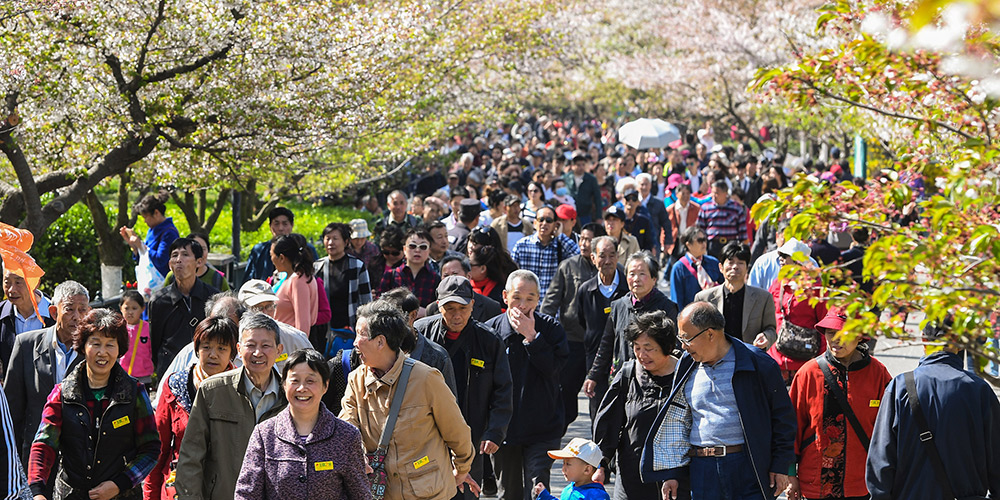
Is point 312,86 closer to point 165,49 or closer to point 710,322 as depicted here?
point 165,49

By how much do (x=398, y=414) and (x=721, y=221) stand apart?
32.4 feet

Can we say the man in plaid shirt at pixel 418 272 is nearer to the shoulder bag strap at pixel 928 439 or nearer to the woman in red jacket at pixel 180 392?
the woman in red jacket at pixel 180 392

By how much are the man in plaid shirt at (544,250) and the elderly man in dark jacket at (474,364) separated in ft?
13.6

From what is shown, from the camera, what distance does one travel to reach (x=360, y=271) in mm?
10273

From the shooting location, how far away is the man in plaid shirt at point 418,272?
10.1 metres

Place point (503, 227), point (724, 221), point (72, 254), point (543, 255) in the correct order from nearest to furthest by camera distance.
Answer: point (543, 255) < point (503, 227) < point (72, 254) < point (724, 221)

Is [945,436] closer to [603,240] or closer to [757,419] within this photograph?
[757,419]

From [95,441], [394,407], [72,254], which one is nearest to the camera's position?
[394,407]

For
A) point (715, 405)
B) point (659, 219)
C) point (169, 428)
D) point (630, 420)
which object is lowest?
point (659, 219)

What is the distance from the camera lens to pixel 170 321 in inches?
349

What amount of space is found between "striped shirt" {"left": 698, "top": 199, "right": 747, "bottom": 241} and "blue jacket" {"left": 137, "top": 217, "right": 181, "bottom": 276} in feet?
22.7

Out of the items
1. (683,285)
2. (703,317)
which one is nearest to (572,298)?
(683,285)

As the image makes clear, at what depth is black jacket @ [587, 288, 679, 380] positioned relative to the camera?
27.5 feet

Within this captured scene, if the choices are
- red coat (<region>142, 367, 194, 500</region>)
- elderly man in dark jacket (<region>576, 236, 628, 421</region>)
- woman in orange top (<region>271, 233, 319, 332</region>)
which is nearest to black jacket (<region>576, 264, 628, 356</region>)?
elderly man in dark jacket (<region>576, 236, 628, 421</region>)
